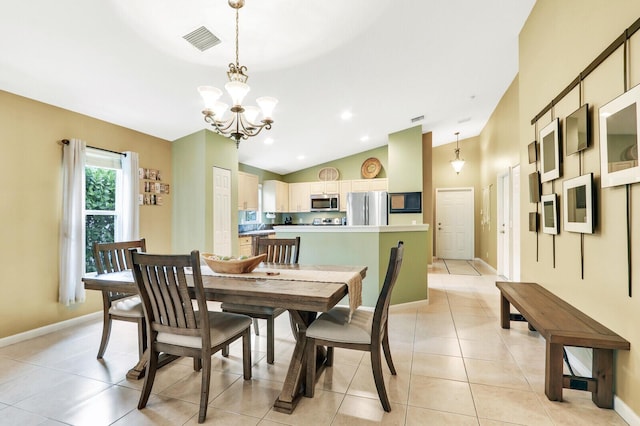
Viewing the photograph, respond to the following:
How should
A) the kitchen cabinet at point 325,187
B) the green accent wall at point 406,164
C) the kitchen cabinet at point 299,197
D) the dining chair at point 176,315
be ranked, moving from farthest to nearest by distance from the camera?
the kitchen cabinet at point 299,197 < the kitchen cabinet at point 325,187 < the green accent wall at point 406,164 < the dining chair at point 176,315

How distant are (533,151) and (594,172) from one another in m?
1.23

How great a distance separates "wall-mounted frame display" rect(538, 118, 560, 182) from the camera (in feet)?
8.40

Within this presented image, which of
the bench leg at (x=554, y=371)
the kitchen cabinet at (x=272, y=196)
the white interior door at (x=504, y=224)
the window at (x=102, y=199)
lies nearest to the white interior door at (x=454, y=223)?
the white interior door at (x=504, y=224)

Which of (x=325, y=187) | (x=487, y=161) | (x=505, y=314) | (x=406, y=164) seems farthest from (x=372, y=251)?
(x=487, y=161)

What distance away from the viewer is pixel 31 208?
3.01 m

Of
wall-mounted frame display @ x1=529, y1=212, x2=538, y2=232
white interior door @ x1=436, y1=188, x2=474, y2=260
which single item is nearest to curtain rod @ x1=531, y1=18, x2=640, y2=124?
wall-mounted frame display @ x1=529, y1=212, x2=538, y2=232

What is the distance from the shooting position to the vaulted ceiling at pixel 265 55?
89.6 inches

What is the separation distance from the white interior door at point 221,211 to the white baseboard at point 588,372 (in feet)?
14.3

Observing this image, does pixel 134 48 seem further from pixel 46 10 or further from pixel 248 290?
pixel 248 290

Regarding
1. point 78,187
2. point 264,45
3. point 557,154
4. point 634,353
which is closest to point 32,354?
point 78,187

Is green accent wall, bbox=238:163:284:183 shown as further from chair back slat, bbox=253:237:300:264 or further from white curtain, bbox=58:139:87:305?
chair back slat, bbox=253:237:300:264

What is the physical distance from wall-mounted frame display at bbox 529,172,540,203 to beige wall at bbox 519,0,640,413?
11 cm

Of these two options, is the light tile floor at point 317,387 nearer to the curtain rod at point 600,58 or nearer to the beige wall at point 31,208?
the beige wall at point 31,208

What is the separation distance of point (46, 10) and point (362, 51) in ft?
8.45
